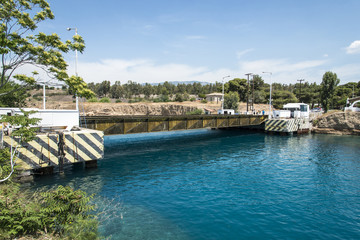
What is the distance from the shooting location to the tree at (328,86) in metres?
62.4

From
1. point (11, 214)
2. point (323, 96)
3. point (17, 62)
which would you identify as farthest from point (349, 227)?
point (323, 96)

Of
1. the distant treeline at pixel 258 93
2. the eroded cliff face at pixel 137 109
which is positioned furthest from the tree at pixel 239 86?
the eroded cliff face at pixel 137 109

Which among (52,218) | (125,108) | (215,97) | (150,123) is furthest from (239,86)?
(52,218)

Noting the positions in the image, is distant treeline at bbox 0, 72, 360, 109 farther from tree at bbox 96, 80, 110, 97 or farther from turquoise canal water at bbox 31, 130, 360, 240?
turquoise canal water at bbox 31, 130, 360, 240

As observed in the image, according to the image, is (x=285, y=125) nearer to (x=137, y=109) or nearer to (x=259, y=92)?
(x=137, y=109)

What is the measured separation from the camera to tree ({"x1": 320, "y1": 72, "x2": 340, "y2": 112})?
205ft

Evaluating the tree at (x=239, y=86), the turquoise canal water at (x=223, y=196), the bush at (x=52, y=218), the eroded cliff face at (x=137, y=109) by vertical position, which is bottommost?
the turquoise canal water at (x=223, y=196)

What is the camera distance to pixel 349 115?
46.2 m

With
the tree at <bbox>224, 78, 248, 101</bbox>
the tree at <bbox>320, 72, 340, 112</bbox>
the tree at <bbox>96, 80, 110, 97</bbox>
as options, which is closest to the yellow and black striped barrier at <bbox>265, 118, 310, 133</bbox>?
the tree at <bbox>320, 72, 340, 112</bbox>

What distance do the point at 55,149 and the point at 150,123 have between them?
1211 centimetres

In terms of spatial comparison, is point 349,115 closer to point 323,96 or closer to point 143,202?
point 323,96

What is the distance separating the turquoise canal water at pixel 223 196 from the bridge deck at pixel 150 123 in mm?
3188

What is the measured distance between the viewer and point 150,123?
26156mm

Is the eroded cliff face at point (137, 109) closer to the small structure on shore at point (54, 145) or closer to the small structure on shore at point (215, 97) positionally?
the small structure on shore at point (215, 97)
